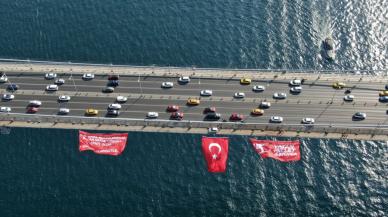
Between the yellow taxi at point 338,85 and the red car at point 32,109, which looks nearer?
the red car at point 32,109

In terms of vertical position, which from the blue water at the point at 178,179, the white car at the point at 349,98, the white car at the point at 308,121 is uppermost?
the white car at the point at 349,98

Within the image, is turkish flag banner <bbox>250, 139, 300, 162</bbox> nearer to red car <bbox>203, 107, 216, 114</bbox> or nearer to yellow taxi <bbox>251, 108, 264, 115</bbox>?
yellow taxi <bbox>251, 108, 264, 115</bbox>

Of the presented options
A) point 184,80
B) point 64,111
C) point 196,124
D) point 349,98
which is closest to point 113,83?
point 64,111

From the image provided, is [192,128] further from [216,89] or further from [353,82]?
[353,82]

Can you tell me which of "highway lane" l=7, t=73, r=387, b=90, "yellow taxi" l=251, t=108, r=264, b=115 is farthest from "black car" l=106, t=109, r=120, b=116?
"yellow taxi" l=251, t=108, r=264, b=115

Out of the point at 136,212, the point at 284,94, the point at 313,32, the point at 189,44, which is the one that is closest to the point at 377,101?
the point at 284,94

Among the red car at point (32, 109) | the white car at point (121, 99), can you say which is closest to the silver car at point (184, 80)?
the white car at point (121, 99)

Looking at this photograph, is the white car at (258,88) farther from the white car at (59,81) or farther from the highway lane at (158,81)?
the white car at (59,81)
